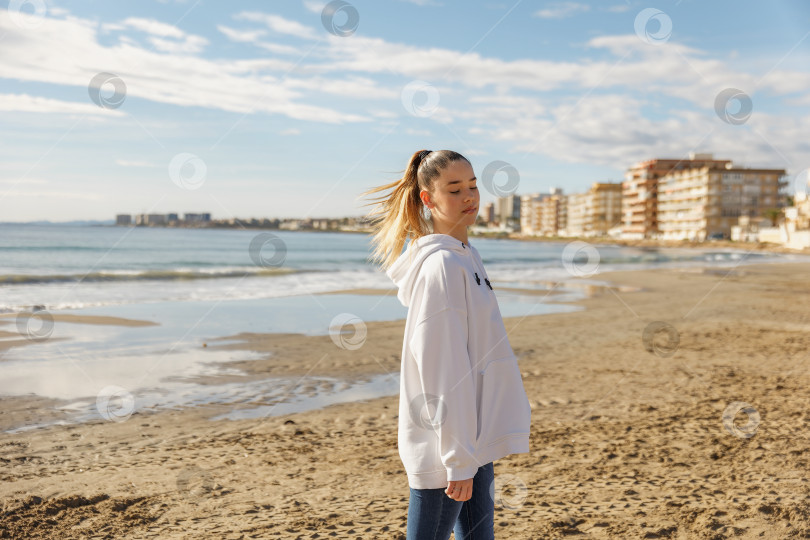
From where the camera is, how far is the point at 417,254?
229 cm

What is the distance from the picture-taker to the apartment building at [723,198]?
393 ft

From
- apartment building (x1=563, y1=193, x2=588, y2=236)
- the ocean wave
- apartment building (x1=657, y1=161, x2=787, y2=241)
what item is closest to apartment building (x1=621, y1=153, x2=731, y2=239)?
apartment building (x1=657, y1=161, x2=787, y2=241)

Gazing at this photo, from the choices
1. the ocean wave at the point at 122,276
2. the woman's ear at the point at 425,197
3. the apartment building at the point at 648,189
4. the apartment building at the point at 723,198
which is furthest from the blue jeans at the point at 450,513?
the apartment building at the point at 648,189

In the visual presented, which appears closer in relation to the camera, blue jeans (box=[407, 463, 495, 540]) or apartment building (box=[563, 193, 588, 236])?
blue jeans (box=[407, 463, 495, 540])

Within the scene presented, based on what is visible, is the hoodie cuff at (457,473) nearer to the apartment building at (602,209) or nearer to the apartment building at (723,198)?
the apartment building at (723,198)

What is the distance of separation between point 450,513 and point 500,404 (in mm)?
438

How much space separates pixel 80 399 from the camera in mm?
7312

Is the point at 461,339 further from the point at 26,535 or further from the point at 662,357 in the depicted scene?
the point at 662,357

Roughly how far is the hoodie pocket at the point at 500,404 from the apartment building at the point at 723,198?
12684cm

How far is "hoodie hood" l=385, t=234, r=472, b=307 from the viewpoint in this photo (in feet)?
7.32

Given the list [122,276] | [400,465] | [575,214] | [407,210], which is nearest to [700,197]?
[575,214]

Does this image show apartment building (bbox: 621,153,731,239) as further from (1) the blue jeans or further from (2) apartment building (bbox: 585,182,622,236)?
(1) the blue jeans

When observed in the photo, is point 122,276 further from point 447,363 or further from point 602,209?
point 602,209

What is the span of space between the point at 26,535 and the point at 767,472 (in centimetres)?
523
